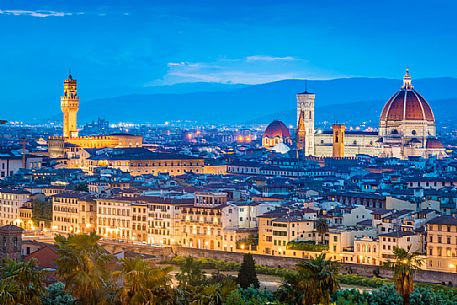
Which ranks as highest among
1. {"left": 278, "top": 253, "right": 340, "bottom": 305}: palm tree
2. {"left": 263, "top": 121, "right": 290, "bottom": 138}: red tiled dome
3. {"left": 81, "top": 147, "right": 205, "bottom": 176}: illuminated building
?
{"left": 263, "top": 121, "right": 290, "bottom": 138}: red tiled dome

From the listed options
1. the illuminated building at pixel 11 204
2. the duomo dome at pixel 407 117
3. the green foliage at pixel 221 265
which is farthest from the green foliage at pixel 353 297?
the duomo dome at pixel 407 117

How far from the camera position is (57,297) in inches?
1535

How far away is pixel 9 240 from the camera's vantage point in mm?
48844

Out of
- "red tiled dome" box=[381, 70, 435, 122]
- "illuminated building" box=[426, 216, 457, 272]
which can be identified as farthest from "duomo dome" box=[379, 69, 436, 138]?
"illuminated building" box=[426, 216, 457, 272]

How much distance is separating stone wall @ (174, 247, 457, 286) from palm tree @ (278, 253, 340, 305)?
14176 mm

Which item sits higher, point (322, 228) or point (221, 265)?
point (322, 228)

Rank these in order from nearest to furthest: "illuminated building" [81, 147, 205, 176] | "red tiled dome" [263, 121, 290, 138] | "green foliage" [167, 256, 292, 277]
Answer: "green foliage" [167, 256, 292, 277], "illuminated building" [81, 147, 205, 176], "red tiled dome" [263, 121, 290, 138]

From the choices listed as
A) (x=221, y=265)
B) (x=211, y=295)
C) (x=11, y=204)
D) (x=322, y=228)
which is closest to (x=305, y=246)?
(x=322, y=228)

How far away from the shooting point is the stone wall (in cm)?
5438

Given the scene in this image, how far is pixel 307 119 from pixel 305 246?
101712 millimetres

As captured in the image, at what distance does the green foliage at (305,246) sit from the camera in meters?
59.4

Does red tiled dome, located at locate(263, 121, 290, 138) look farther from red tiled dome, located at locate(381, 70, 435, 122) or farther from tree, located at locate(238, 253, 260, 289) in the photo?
tree, located at locate(238, 253, 260, 289)

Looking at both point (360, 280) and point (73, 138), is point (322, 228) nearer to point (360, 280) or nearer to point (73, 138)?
point (360, 280)

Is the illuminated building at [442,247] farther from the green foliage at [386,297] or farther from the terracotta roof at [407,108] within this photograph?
the terracotta roof at [407,108]
